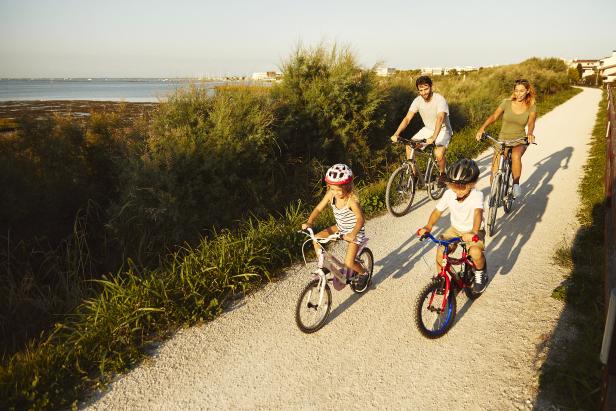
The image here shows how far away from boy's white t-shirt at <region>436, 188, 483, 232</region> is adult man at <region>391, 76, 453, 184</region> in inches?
118

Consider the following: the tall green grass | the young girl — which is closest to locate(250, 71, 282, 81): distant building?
the tall green grass

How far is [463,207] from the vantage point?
3691 millimetres

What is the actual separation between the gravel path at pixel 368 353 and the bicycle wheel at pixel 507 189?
1.52 m

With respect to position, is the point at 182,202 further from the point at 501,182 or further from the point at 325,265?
the point at 501,182

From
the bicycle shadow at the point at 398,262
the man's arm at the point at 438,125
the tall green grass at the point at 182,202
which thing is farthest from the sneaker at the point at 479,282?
the man's arm at the point at 438,125

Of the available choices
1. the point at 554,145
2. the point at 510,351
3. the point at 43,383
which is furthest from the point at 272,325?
the point at 554,145

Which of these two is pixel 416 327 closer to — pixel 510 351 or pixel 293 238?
pixel 510 351

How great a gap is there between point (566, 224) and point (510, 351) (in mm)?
3786

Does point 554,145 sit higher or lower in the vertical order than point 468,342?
higher

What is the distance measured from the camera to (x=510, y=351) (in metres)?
3.44

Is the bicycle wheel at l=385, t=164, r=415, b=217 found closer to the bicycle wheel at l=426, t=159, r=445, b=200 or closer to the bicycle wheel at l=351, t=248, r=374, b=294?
the bicycle wheel at l=426, t=159, r=445, b=200

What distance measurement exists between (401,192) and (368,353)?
4225 millimetres

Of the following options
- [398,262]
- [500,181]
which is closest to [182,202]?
[398,262]

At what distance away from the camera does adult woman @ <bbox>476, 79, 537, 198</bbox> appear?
614 centimetres
